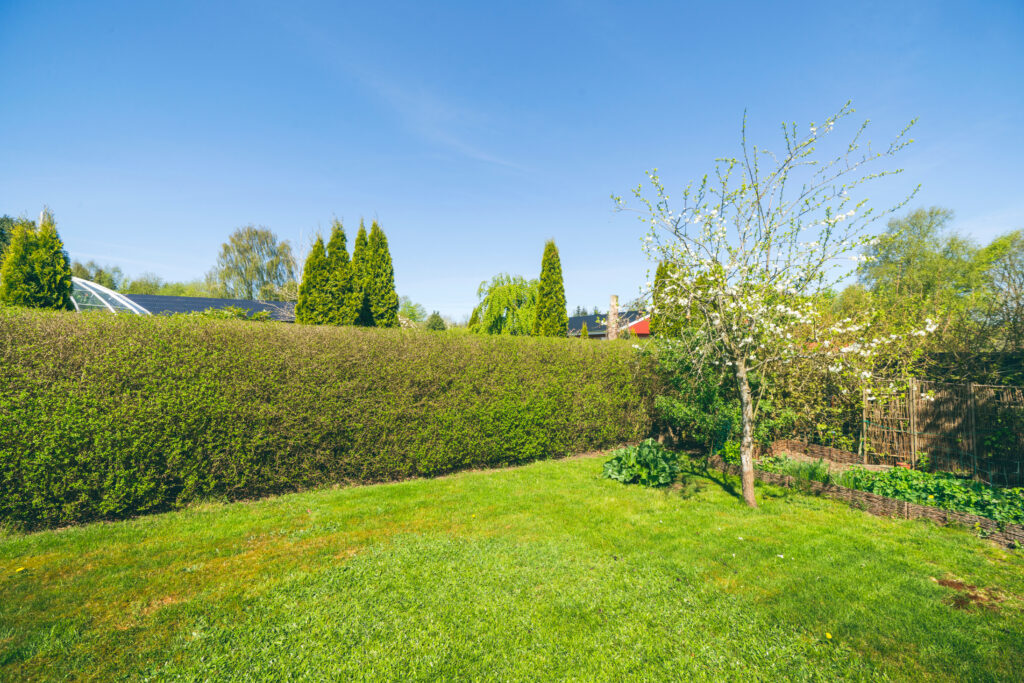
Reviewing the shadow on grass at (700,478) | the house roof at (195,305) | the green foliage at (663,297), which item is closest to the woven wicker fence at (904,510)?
the shadow on grass at (700,478)

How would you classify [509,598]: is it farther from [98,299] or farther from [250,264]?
[250,264]

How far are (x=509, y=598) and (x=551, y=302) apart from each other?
36.3ft

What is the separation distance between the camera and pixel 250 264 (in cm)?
5000

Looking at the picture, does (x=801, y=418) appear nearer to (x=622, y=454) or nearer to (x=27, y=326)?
(x=622, y=454)

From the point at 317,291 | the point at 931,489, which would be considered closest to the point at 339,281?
the point at 317,291

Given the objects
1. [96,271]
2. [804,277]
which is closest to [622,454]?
[804,277]

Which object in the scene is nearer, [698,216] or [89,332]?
[89,332]

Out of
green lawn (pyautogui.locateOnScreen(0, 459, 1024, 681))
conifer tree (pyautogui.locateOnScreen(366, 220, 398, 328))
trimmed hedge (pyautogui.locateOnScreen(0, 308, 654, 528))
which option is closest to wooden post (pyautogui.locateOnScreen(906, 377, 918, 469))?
green lawn (pyautogui.locateOnScreen(0, 459, 1024, 681))

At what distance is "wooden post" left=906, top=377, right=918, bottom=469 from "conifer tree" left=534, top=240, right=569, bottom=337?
8.68 meters

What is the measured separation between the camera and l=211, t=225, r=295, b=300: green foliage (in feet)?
161

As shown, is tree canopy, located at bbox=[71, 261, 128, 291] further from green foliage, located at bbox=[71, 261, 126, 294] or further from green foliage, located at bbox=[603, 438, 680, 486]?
green foliage, located at bbox=[603, 438, 680, 486]

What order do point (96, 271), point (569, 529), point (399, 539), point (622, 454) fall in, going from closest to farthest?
point (399, 539) → point (569, 529) → point (622, 454) → point (96, 271)

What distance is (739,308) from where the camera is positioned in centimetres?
593

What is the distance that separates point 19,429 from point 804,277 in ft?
33.0
